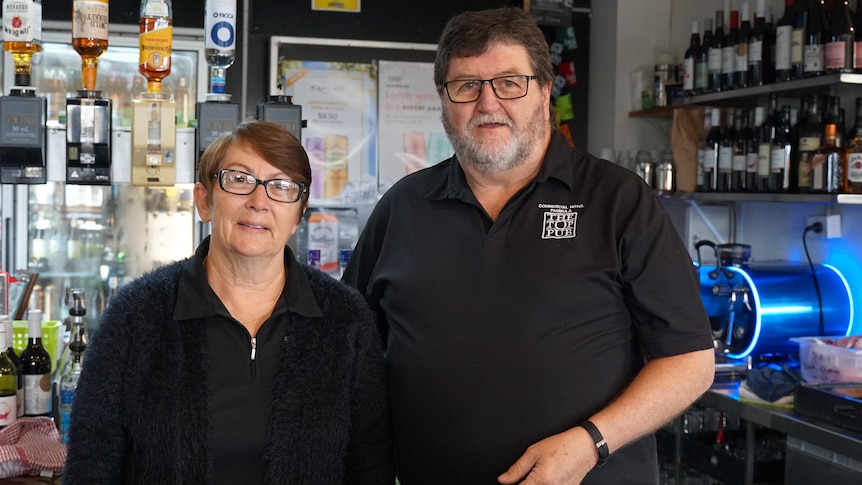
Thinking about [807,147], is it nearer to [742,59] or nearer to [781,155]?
[781,155]

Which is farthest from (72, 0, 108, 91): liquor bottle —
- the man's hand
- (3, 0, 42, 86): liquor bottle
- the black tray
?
the black tray

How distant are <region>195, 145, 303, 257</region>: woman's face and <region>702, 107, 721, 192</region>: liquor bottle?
2.59 metres

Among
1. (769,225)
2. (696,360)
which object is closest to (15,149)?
(696,360)

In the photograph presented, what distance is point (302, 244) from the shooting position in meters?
4.85

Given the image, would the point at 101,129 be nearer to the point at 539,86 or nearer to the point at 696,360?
the point at 539,86

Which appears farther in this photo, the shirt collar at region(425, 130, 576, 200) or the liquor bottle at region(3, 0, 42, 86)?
the liquor bottle at region(3, 0, 42, 86)

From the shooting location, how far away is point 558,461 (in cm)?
173

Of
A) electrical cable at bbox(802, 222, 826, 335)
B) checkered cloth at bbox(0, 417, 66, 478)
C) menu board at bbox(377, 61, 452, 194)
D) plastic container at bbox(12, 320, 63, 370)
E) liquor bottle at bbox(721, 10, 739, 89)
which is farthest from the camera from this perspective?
menu board at bbox(377, 61, 452, 194)

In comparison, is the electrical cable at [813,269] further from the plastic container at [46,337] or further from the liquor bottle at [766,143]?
the plastic container at [46,337]

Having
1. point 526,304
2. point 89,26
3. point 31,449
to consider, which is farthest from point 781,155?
point 31,449

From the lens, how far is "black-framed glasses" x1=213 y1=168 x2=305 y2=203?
171 cm

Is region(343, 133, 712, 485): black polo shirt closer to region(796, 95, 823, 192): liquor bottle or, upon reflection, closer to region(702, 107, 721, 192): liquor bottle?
region(796, 95, 823, 192): liquor bottle

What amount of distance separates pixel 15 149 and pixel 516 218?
46.0 inches

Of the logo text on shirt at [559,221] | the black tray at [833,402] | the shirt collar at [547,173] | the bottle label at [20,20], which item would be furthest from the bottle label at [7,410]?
the black tray at [833,402]
